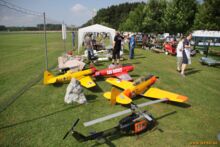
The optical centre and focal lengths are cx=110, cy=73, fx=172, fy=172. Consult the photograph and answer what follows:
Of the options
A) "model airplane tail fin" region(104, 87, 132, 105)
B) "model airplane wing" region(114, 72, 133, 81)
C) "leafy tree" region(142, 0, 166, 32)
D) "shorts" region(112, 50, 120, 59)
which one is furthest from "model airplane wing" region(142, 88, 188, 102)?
"leafy tree" region(142, 0, 166, 32)

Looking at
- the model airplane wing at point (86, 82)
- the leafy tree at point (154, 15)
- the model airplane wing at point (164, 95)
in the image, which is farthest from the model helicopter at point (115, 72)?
the leafy tree at point (154, 15)

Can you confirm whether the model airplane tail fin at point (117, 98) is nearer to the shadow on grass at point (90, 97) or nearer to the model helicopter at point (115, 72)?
the shadow on grass at point (90, 97)

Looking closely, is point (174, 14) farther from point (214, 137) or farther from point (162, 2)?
point (214, 137)

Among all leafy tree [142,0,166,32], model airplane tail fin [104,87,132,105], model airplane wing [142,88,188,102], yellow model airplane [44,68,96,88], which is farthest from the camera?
leafy tree [142,0,166,32]

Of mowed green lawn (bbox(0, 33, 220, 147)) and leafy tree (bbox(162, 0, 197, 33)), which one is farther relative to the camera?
leafy tree (bbox(162, 0, 197, 33))

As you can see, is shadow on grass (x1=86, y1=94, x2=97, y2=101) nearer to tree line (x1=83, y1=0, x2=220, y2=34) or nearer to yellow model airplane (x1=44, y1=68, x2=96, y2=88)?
yellow model airplane (x1=44, y1=68, x2=96, y2=88)

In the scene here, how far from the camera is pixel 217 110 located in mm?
6316

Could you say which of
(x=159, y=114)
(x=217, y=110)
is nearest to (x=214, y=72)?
(x=217, y=110)

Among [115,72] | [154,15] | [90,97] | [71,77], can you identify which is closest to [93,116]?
[90,97]

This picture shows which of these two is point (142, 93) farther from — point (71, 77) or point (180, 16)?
point (180, 16)

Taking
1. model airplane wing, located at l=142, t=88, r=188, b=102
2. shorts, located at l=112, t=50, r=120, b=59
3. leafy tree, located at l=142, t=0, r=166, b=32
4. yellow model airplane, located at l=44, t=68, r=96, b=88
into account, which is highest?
leafy tree, located at l=142, t=0, r=166, b=32

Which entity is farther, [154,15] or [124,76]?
[154,15]

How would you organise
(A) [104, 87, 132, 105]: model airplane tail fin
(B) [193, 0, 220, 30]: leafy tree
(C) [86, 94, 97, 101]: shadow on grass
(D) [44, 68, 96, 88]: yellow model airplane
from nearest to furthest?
(A) [104, 87, 132, 105]: model airplane tail fin
(C) [86, 94, 97, 101]: shadow on grass
(D) [44, 68, 96, 88]: yellow model airplane
(B) [193, 0, 220, 30]: leafy tree

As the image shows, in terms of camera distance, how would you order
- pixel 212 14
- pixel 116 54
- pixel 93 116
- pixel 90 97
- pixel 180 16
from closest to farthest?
pixel 93 116 < pixel 90 97 < pixel 116 54 < pixel 212 14 < pixel 180 16
